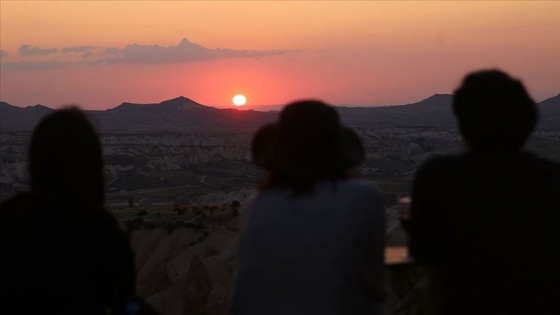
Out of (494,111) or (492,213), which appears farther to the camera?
(494,111)

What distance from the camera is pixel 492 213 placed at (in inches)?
141

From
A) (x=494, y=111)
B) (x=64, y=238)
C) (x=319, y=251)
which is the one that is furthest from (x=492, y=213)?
(x=64, y=238)

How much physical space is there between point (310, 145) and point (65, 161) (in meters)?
0.99

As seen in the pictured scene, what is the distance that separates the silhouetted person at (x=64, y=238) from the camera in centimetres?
354

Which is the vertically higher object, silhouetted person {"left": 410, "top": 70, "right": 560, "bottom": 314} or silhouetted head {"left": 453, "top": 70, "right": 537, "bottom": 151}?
silhouetted head {"left": 453, "top": 70, "right": 537, "bottom": 151}

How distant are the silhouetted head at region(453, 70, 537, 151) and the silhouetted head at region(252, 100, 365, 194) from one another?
1.63 ft

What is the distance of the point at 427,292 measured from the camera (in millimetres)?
4027

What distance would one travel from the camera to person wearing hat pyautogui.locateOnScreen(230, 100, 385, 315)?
3.78 m

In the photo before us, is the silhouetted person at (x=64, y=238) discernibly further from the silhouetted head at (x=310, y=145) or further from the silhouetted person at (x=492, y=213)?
the silhouetted person at (x=492, y=213)

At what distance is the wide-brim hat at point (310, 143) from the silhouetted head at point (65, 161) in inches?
29.9

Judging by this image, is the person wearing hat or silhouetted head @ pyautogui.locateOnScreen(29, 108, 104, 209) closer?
silhouetted head @ pyautogui.locateOnScreen(29, 108, 104, 209)

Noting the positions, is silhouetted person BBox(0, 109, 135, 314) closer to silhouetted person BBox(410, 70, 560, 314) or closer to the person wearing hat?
the person wearing hat

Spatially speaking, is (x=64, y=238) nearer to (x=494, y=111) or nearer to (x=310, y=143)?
(x=310, y=143)

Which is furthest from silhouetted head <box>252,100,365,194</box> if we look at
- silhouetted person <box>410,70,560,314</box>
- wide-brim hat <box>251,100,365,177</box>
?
silhouetted person <box>410,70,560,314</box>
